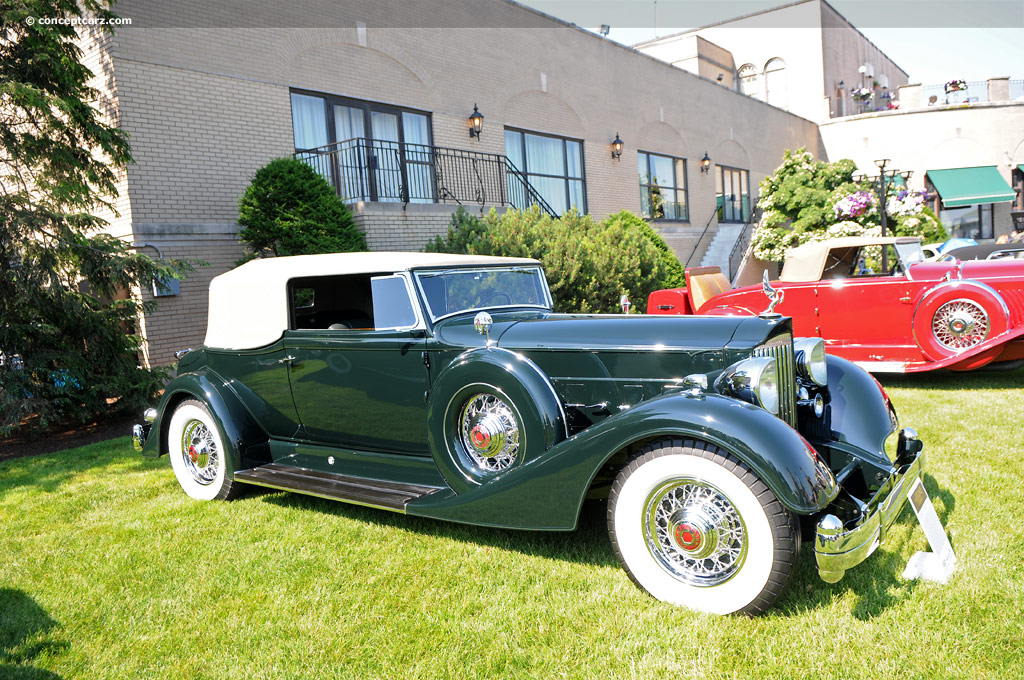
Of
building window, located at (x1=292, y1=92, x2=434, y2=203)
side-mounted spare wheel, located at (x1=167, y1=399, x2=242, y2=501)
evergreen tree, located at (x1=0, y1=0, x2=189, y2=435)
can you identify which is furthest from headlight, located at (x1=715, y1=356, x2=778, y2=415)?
building window, located at (x1=292, y1=92, x2=434, y2=203)

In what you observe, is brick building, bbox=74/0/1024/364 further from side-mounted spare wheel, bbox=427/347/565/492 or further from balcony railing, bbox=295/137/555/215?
side-mounted spare wheel, bbox=427/347/565/492

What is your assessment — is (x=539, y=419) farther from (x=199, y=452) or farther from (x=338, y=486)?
(x=199, y=452)

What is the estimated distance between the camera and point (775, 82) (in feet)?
100

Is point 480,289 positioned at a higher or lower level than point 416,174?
lower

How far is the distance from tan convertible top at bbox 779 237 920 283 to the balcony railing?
19.7 feet

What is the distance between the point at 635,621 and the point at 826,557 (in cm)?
81

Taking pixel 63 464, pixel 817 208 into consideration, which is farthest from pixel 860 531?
pixel 817 208

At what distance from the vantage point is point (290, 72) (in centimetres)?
1065

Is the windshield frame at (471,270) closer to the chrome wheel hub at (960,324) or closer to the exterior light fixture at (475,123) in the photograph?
the chrome wheel hub at (960,324)

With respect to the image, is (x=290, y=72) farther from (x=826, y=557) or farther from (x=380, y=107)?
→ (x=826, y=557)

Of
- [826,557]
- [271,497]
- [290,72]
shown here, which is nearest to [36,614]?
[271,497]

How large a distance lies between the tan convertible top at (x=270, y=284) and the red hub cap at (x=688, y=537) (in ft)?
7.15

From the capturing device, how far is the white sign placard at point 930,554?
3012 millimetres

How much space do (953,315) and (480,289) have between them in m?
5.25
